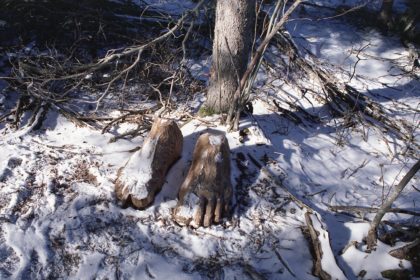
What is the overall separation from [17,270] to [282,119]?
2.98 metres

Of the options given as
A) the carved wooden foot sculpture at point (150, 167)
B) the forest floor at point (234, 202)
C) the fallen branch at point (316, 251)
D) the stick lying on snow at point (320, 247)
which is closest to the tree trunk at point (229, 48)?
the forest floor at point (234, 202)

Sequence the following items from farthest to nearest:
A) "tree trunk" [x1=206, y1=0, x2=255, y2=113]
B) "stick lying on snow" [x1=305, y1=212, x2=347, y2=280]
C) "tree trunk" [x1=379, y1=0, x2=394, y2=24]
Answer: "tree trunk" [x1=379, y1=0, x2=394, y2=24]
"tree trunk" [x1=206, y1=0, x2=255, y2=113]
"stick lying on snow" [x1=305, y1=212, x2=347, y2=280]

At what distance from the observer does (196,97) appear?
451cm

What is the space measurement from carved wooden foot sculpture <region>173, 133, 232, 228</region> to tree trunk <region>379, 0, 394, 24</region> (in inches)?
193

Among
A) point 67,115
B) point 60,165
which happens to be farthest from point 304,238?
point 67,115

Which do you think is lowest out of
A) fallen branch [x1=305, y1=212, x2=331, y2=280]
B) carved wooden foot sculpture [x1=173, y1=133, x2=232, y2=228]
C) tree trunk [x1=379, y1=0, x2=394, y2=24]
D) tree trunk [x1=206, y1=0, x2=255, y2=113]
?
fallen branch [x1=305, y1=212, x2=331, y2=280]

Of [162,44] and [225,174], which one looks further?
[162,44]

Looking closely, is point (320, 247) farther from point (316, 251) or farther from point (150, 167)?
point (150, 167)

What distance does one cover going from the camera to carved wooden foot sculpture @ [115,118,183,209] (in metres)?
3.04

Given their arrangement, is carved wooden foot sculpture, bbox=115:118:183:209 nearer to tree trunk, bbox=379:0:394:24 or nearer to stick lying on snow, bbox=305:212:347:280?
stick lying on snow, bbox=305:212:347:280

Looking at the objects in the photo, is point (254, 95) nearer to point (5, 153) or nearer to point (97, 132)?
point (97, 132)

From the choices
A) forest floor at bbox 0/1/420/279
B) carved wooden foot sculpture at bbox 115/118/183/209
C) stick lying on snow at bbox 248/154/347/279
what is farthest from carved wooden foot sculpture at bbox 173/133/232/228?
stick lying on snow at bbox 248/154/347/279

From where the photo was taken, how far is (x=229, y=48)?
3.70 m

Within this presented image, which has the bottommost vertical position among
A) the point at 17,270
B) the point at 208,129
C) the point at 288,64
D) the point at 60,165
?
the point at 17,270
